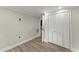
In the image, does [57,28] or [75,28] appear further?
[57,28]

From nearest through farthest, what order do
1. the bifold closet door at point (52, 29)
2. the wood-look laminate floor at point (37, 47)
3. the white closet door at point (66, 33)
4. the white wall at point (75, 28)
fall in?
the wood-look laminate floor at point (37, 47)
the white wall at point (75, 28)
the white closet door at point (66, 33)
the bifold closet door at point (52, 29)

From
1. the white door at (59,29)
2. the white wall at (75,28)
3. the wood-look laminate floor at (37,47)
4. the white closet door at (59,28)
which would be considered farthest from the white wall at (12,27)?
the white wall at (75,28)

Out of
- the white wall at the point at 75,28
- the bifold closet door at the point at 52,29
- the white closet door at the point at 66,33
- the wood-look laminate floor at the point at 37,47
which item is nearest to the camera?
the wood-look laminate floor at the point at 37,47

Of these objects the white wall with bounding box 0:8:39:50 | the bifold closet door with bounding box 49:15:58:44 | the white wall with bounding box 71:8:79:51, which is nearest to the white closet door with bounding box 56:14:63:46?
the bifold closet door with bounding box 49:15:58:44

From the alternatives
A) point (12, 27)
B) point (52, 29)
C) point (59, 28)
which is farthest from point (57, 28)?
point (12, 27)

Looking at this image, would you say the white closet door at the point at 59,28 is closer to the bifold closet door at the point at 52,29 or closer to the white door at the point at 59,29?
the white door at the point at 59,29

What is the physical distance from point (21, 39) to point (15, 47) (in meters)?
0.31

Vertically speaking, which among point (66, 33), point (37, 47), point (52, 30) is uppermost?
point (52, 30)

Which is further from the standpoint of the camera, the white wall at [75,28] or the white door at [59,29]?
the white door at [59,29]

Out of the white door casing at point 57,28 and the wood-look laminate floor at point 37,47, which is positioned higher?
the white door casing at point 57,28

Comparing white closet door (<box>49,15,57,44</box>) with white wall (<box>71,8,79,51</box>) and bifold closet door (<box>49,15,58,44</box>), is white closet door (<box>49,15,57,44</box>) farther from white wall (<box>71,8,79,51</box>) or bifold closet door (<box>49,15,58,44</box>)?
white wall (<box>71,8,79,51</box>)

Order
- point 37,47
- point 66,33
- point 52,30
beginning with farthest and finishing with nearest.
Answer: point 52,30
point 66,33
point 37,47

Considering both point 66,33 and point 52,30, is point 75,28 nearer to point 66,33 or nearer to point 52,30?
point 66,33
